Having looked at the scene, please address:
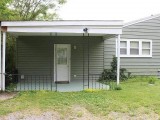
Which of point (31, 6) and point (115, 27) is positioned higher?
point (31, 6)

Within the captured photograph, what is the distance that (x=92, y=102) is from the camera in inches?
381

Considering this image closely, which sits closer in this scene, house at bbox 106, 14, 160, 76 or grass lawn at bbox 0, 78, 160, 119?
grass lawn at bbox 0, 78, 160, 119

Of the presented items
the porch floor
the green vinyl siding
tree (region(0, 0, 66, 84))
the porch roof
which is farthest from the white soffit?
tree (region(0, 0, 66, 84))

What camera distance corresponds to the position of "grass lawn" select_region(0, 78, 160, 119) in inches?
346

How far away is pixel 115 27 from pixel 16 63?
646 cm

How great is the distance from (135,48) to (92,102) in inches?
336

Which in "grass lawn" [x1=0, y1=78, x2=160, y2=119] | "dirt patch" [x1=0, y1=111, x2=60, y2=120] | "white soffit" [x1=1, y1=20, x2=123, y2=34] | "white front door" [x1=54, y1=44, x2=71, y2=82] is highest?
"white soffit" [x1=1, y1=20, x2=123, y2=34]

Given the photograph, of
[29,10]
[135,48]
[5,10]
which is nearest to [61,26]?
[5,10]

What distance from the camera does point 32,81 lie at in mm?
15906

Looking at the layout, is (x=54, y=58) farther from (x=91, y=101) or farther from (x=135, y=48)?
(x=91, y=101)

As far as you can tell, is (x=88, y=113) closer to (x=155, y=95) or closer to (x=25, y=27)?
(x=155, y=95)

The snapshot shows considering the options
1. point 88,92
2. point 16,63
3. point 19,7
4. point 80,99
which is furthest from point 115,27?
point 19,7

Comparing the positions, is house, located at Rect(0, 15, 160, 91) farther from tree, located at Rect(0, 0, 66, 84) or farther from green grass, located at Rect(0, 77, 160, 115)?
green grass, located at Rect(0, 77, 160, 115)

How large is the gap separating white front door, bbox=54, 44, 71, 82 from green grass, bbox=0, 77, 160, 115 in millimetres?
4417
